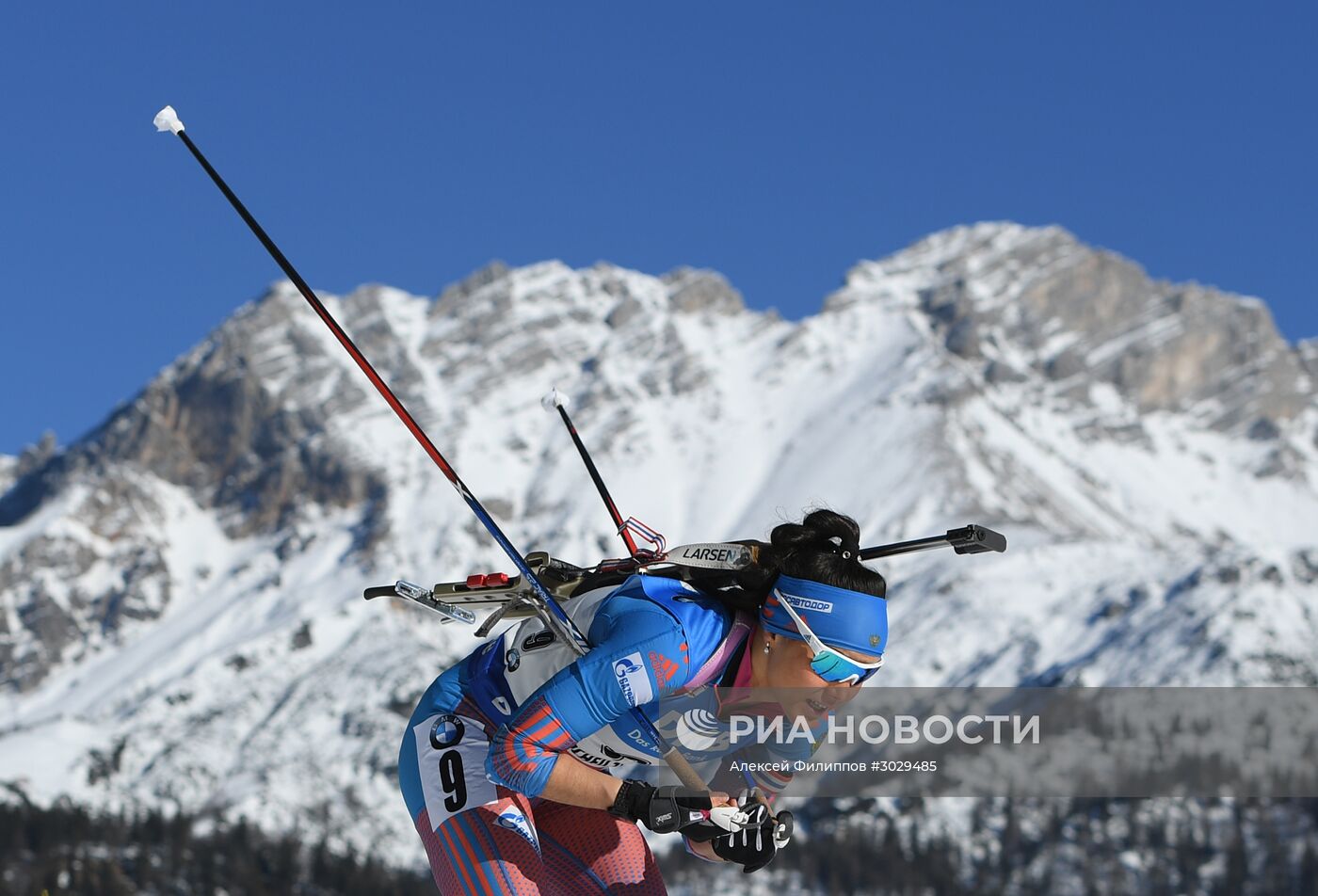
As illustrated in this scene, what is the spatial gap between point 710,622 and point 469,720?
1.34m

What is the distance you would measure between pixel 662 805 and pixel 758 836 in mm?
452

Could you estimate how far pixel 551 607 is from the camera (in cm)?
816

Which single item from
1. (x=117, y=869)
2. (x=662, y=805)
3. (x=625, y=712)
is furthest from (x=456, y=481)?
(x=117, y=869)

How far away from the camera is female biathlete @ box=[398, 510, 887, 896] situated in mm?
7738

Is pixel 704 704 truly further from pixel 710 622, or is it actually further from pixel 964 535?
pixel 964 535

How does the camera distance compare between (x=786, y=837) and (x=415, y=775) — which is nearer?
(x=786, y=837)

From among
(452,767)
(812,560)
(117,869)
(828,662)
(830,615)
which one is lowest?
(452,767)

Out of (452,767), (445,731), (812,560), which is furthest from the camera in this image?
(445,731)

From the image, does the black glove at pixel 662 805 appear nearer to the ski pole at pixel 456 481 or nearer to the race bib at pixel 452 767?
the ski pole at pixel 456 481

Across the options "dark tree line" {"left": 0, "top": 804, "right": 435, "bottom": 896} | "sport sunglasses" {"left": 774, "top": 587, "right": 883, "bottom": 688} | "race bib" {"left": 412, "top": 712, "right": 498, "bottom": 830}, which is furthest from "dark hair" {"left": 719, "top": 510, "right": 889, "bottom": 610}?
"dark tree line" {"left": 0, "top": 804, "right": 435, "bottom": 896}

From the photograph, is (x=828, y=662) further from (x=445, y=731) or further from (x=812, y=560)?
(x=445, y=731)

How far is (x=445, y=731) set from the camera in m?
8.67

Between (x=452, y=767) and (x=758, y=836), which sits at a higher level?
(x=452, y=767)

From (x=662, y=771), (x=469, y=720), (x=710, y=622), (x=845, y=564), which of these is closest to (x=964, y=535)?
(x=845, y=564)
